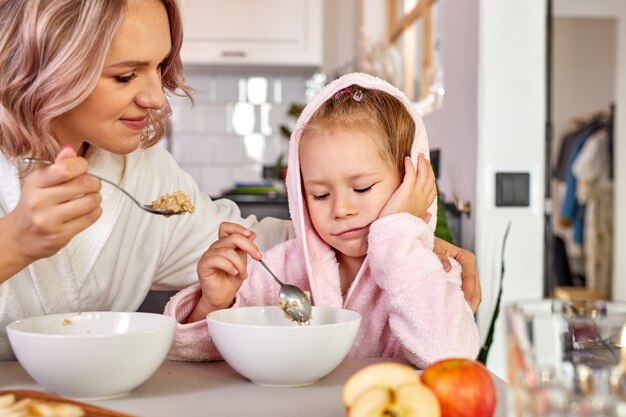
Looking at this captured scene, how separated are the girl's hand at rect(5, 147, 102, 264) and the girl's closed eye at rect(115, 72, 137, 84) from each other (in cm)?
32

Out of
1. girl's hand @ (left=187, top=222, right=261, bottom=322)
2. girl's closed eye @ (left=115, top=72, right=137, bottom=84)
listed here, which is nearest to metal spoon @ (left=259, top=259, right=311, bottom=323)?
girl's hand @ (left=187, top=222, right=261, bottom=322)

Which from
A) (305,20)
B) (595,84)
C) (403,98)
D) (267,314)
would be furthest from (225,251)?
(595,84)

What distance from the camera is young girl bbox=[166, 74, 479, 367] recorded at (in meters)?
1.19

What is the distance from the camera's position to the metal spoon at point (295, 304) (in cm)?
114

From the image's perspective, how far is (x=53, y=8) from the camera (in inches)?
48.0

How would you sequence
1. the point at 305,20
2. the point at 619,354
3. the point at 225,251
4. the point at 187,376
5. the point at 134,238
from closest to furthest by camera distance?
the point at 619,354, the point at 187,376, the point at 225,251, the point at 134,238, the point at 305,20

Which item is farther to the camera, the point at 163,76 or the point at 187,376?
the point at 163,76

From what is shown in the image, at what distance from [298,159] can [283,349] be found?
509 millimetres

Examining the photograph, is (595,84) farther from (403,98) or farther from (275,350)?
(275,350)

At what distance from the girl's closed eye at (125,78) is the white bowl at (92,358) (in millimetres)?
464

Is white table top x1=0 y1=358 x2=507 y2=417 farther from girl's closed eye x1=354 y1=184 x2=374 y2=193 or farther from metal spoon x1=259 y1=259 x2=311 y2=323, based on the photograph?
girl's closed eye x1=354 y1=184 x2=374 y2=193

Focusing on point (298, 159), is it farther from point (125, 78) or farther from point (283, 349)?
point (283, 349)

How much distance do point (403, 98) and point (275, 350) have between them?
2.00 feet

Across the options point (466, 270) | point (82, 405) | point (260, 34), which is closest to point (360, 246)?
point (466, 270)
